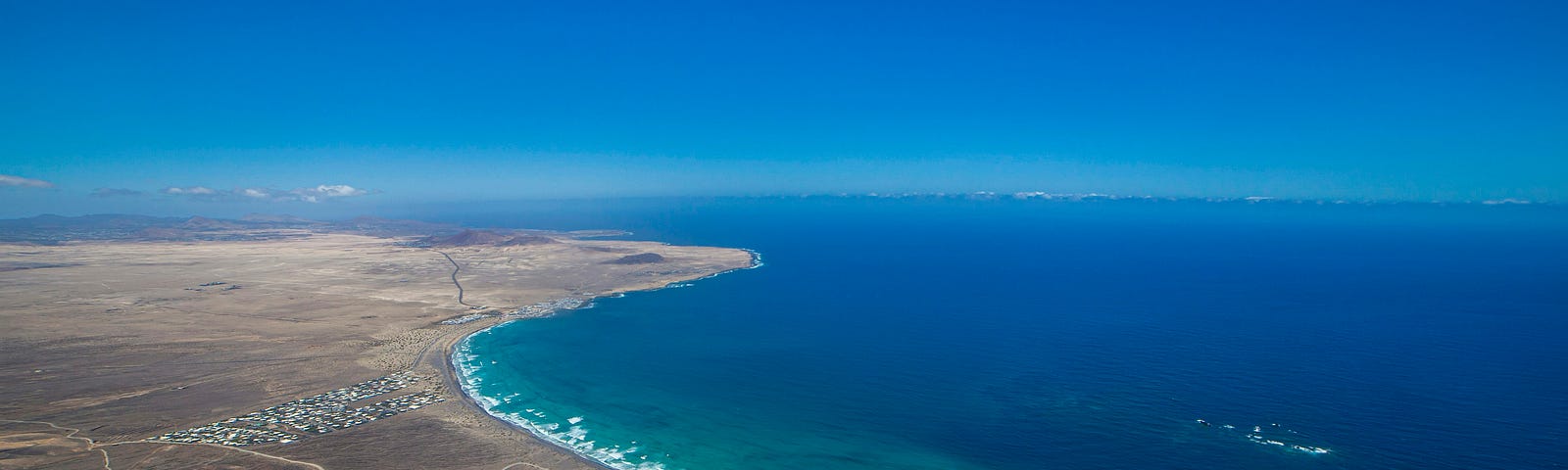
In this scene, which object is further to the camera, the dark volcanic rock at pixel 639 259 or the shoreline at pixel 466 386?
the dark volcanic rock at pixel 639 259

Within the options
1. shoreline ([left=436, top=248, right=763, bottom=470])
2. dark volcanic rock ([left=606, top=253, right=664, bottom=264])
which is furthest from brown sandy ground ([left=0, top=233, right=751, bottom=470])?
dark volcanic rock ([left=606, top=253, right=664, bottom=264])

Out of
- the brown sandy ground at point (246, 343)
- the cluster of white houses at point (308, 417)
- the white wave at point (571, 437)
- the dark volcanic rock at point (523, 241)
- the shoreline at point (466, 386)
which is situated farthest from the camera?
the dark volcanic rock at point (523, 241)

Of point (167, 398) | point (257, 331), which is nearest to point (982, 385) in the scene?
point (167, 398)

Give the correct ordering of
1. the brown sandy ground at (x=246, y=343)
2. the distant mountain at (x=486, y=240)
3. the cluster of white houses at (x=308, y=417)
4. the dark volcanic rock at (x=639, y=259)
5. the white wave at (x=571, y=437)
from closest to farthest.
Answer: the white wave at (x=571, y=437)
the brown sandy ground at (x=246, y=343)
the cluster of white houses at (x=308, y=417)
the dark volcanic rock at (x=639, y=259)
the distant mountain at (x=486, y=240)

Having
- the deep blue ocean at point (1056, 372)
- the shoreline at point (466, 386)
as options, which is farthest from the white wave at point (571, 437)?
the deep blue ocean at point (1056, 372)

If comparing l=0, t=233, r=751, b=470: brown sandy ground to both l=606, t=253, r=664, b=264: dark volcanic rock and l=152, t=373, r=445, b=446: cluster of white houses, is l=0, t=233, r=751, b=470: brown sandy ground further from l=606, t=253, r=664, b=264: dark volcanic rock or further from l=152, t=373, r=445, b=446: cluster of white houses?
l=606, t=253, r=664, b=264: dark volcanic rock

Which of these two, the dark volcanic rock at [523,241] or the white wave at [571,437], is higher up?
the dark volcanic rock at [523,241]

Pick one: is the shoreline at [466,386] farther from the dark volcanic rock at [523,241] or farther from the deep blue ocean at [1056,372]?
the dark volcanic rock at [523,241]
